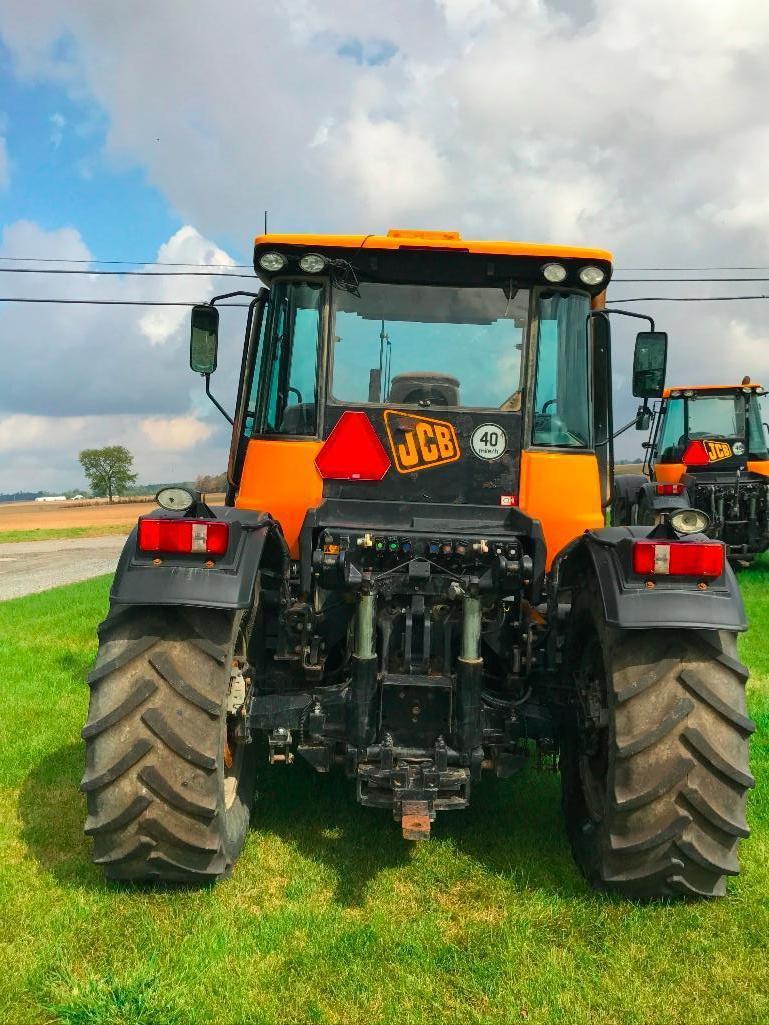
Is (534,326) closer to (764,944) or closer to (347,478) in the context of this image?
(347,478)

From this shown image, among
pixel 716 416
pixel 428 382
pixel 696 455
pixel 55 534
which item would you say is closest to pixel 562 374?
pixel 428 382

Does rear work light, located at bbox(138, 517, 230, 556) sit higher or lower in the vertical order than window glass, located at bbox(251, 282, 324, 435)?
lower

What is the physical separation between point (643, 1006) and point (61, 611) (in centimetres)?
917

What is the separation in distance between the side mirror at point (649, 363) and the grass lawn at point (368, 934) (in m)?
2.33

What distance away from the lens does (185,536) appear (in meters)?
3.30

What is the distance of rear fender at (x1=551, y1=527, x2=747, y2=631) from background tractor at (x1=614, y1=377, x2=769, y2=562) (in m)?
9.93

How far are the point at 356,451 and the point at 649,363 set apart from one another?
1794 millimetres

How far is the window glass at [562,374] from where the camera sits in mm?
4148

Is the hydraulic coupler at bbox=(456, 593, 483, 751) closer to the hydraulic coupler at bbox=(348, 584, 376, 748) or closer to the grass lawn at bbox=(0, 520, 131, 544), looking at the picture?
the hydraulic coupler at bbox=(348, 584, 376, 748)

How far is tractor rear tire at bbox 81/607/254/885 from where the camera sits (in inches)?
125

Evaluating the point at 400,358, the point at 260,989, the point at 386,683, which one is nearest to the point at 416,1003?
the point at 260,989

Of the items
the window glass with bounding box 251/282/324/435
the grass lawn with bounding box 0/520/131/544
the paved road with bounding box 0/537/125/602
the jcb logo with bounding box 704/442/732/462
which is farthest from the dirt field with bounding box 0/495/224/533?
the window glass with bounding box 251/282/324/435

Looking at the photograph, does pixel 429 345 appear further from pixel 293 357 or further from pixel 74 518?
pixel 74 518

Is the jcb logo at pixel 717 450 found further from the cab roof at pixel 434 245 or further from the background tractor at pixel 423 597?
the cab roof at pixel 434 245
